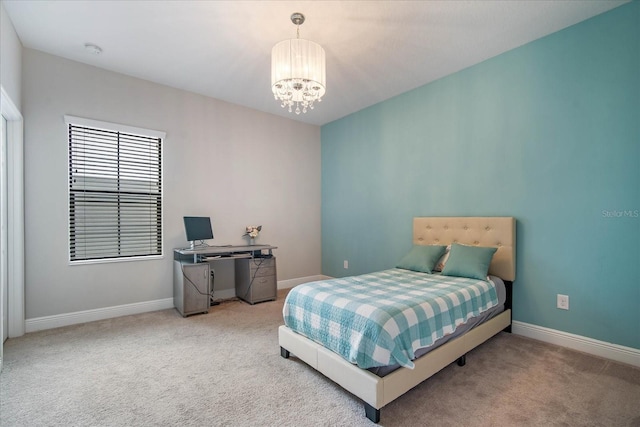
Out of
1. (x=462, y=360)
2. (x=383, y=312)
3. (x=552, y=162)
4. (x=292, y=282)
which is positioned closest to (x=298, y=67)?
(x=383, y=312)

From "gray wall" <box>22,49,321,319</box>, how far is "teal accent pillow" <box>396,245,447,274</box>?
7.08ft

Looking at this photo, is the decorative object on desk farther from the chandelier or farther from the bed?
the chandelier

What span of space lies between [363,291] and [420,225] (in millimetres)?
1667

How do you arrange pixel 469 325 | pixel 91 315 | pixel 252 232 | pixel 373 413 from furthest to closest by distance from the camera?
pixel 252 232
pixel 91 315
pixel 469 325
pixel 373 413

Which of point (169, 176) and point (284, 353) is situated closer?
point (284, 353)

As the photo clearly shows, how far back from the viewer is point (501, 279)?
9.65ft

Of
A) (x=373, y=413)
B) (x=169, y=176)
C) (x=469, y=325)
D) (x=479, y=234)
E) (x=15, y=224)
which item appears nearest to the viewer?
(x=373, y=413)

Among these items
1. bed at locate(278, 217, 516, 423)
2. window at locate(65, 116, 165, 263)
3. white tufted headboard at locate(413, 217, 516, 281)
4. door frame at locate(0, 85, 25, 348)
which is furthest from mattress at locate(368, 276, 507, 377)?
door frame at locate(0, 85, 25, 348)

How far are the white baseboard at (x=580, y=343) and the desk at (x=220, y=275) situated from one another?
9.45 feet

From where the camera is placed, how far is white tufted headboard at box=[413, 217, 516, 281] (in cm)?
292

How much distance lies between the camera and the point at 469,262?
285 centimetres

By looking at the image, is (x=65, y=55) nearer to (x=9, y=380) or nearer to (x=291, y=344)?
(x=9, y=380)

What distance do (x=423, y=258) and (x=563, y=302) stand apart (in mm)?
1225

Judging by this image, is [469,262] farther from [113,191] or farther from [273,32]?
[113,191]
